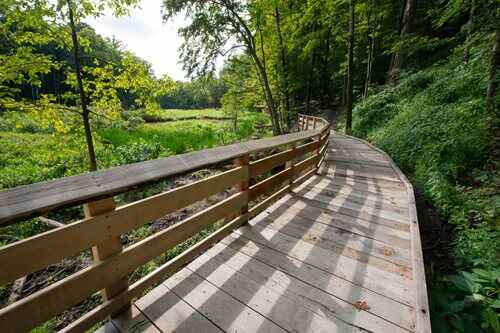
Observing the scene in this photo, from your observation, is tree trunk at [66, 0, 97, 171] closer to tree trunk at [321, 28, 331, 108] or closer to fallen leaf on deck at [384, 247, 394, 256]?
fallen leaf on deck at [384, 247, 394, 256]

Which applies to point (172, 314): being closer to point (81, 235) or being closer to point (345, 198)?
point (81, 235)

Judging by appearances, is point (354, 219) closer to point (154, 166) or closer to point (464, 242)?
point (464, 242)

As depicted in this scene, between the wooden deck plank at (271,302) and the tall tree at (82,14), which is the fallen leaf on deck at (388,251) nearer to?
the wooden deck plank at (271,302)

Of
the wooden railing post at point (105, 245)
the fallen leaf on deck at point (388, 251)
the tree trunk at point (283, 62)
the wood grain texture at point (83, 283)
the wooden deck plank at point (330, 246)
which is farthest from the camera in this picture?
the tree trunk at point (283, 62)

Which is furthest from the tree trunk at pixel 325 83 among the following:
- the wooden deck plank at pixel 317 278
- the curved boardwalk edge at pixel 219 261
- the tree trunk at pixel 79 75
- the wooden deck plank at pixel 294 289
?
the wooden deck plank at pixel 294 289

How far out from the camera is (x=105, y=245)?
4.72 feet

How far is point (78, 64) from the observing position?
14.8ft

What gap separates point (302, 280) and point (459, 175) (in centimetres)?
421

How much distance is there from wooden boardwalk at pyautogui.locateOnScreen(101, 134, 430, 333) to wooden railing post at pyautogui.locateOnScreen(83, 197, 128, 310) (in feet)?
0.81

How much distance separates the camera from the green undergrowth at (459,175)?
1966 mm

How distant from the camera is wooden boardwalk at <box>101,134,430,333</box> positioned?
1.62 m

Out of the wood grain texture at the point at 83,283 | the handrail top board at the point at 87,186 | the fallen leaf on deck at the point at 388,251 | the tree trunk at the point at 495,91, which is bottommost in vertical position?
the fallen leaf on deck at the point at 388,251

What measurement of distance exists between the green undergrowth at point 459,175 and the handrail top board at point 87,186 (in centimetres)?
230

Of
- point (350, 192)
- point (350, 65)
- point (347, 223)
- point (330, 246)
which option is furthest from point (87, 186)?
point (350, 65)
